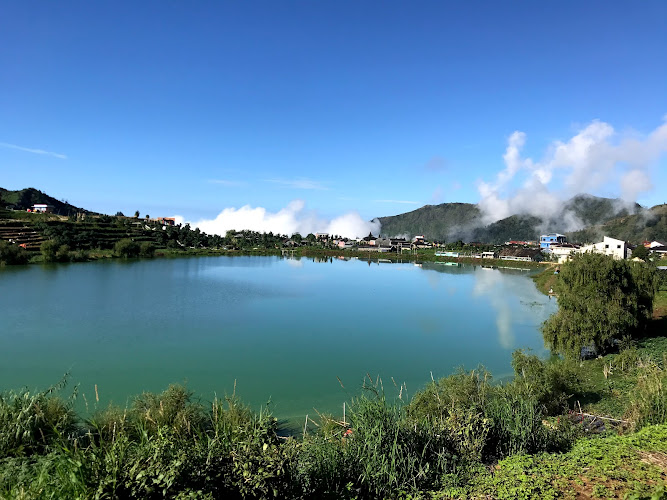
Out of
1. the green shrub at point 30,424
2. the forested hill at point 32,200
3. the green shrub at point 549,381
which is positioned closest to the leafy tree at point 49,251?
the green shrub at point 30,424

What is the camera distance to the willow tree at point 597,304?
1306 centimetres

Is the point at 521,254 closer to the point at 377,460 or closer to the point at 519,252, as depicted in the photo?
the point at 519,252

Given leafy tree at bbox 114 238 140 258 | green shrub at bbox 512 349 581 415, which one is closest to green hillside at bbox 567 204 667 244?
green shrub at bbox 512 349 581 415

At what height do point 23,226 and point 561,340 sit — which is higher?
point 23,226

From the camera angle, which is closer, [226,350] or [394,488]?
[394,488]

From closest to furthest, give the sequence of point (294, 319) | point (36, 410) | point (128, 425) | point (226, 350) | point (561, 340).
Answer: point (36, 410) < point (128, 425) < point (561, 340) < point (226, 350) < point (294, 319)

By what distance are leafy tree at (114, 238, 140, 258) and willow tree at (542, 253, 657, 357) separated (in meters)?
52.0

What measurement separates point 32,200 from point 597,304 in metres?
137

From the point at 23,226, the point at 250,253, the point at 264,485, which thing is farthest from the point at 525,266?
the point at 23,226

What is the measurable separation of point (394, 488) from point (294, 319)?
57.1 ft

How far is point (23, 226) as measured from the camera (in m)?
52.0

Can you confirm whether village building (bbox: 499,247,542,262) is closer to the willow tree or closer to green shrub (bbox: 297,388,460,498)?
the willow tree

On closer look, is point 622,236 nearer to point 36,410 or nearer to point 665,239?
point 665,239

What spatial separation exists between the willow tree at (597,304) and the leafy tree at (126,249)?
52.0m
